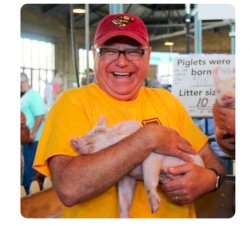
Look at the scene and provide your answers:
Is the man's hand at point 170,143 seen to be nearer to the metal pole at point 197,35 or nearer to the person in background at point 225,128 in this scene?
the person in background at point 225,128

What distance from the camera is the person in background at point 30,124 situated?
1.06m

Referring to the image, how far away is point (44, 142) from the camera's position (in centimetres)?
106

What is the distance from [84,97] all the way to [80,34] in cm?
13

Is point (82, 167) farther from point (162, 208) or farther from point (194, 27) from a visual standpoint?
point (194, 27)

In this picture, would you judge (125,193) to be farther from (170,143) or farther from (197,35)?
(197,35)

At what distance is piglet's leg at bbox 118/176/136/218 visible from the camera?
1.06m

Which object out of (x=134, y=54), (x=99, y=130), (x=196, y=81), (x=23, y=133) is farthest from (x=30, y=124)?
(x=196, y=81)

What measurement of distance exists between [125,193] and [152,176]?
2.5 inches

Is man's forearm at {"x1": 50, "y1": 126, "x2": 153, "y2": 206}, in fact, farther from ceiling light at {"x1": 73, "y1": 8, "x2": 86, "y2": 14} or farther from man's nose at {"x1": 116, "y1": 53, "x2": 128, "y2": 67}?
ceiling light at {"x1": 73, "y1": 8, "x2": 86, "y2": 14}

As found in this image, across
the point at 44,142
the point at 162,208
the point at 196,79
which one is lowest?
the point at 162,208

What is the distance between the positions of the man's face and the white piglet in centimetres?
6

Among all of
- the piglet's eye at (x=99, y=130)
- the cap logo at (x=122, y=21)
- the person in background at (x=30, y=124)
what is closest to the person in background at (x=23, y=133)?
the person in background at (x=30, y=124)

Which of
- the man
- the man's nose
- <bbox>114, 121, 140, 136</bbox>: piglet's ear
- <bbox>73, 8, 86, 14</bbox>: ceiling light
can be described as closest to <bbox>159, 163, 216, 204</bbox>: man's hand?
the man
